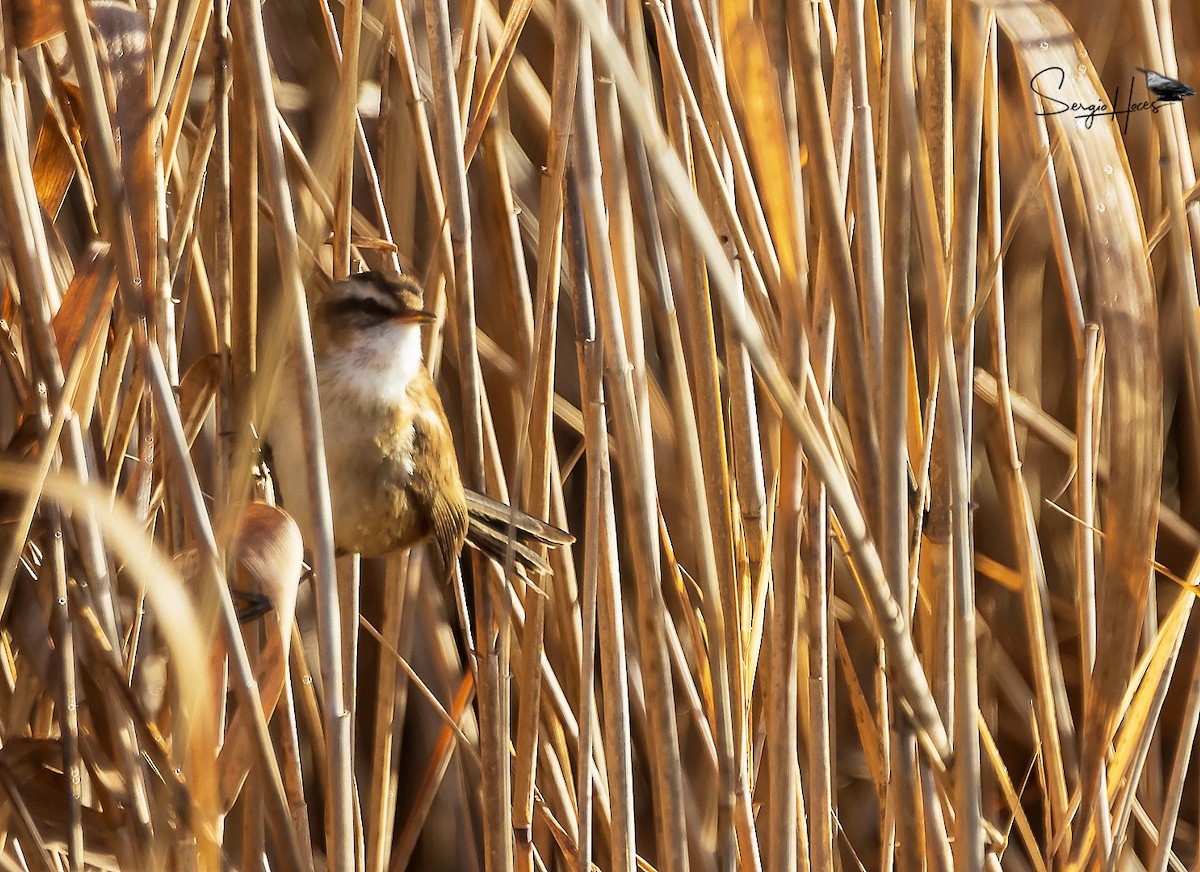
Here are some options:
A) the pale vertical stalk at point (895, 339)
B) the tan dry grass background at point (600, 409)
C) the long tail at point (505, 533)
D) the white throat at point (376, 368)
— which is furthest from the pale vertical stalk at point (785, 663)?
the white throat at point (376, 368)

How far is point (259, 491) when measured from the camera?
1200mm

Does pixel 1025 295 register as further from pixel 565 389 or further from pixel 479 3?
pixel 479 3

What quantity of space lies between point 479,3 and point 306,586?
38.1 inches

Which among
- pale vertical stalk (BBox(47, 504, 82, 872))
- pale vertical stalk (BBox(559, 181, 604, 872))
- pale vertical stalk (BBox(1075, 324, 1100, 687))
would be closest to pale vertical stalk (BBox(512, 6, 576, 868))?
pale vertical stalk (BBox(559, 181, 604, 872))

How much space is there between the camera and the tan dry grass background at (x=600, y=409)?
0.75 metres

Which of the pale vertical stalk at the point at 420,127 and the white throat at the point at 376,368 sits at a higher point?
the pale vertical stalk at the point at 420,127

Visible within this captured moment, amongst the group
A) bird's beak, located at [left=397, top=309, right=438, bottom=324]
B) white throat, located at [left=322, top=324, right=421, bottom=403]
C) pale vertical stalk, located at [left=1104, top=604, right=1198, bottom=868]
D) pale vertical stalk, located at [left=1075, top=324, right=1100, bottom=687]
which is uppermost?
bird's beak, located at [left=397, top=309, right=438, bottom=324]

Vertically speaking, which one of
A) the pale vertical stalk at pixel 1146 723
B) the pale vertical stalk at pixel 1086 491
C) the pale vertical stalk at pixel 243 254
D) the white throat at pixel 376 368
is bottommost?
the pale vertical stalk at pixel 1146 723

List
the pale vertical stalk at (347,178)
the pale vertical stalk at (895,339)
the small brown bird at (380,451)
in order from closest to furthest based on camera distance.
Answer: the pale vertical stalk at (347,178) → the pale vertical stalk at (895,339) → the small brown bird at (380,451)

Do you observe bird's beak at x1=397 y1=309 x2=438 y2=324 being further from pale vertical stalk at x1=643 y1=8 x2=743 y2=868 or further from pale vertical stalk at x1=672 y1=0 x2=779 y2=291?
pale vertical stalk at x1=672 y1=0 x2=779 y2=291

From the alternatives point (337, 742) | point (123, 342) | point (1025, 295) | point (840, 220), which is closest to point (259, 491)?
point (123, 342)

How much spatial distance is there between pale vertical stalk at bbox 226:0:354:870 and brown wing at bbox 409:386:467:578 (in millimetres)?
334

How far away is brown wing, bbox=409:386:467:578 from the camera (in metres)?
1.22
